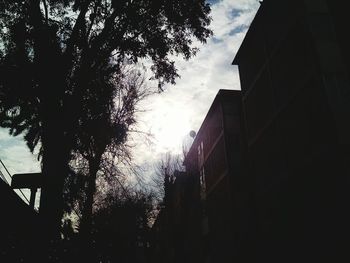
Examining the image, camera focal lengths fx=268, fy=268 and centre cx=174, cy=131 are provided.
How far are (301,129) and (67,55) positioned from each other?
7.83m

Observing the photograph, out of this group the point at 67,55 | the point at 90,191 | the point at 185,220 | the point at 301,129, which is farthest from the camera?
the point at 185,220

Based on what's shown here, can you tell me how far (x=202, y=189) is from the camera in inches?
607

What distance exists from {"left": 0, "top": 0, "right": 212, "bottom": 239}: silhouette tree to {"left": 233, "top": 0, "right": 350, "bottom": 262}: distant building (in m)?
4.02

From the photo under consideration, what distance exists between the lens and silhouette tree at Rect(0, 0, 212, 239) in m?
8.92

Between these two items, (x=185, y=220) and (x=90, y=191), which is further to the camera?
(x=185, y=220)

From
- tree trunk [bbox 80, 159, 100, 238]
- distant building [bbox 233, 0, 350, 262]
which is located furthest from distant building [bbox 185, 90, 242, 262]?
tree trunk [bbox 80, 159, 100, 238]

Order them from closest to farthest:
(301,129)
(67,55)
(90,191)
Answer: (301,129) < (67,55) < (90,191)

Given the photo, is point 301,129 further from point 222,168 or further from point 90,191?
point 90,191

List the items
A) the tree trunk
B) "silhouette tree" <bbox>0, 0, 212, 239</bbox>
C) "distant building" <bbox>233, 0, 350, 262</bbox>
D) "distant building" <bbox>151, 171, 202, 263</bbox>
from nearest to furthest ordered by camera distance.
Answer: "distant building" <bbox>233, 0, 350, 262</bbox> < "silhouette tree" <bbox>0, 0, 212, 239</bbox> < the tree trunk < "distant building" <bbox>151, 171, 202, 263</bbox>

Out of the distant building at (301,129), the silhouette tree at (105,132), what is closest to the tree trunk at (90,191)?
the silhouette tree at (105,132)

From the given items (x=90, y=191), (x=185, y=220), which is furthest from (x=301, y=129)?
(x=185, y=220)

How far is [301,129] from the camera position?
595 cm

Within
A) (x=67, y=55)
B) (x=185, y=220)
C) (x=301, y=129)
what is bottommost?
(x=185, y=220)

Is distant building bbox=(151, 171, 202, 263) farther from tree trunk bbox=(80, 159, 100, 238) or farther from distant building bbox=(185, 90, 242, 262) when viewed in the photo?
tree trunk bbox=(80, 159, 100, 238)
